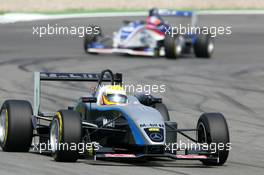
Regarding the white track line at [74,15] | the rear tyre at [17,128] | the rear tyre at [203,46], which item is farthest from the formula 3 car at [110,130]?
the white track line at [74,15]

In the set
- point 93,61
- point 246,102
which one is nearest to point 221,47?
point 93,61

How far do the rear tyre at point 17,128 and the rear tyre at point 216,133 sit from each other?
2172 mm

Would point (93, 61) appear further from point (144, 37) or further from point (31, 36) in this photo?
point (31, 36)

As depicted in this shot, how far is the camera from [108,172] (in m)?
10.4

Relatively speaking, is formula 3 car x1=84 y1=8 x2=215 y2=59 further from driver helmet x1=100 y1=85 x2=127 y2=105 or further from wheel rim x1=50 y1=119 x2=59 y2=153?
wheel rim x1=50 y1=119 x2=59 y2=153

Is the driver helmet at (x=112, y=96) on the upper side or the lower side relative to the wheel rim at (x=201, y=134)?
upper

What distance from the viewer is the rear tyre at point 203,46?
28719mm

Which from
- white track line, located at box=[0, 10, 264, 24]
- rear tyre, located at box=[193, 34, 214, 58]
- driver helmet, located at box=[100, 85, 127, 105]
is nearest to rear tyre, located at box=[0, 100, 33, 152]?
driver helmet, located at box=[100, 85, 127, 105]

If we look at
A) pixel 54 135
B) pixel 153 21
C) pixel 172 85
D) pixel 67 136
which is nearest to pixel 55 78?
pixel 54 135

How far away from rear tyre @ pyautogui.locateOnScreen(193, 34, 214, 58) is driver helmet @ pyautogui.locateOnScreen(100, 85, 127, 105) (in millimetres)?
16705

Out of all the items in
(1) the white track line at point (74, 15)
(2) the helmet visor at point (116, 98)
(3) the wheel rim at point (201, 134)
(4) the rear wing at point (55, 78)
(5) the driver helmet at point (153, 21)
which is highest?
(1) the white track line at point (74, 15)

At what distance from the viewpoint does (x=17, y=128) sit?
1188 centimetres

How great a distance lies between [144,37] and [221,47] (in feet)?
17.3

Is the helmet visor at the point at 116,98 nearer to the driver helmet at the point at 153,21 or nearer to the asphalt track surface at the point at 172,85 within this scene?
the asphalt track surface at the point at 172,85
